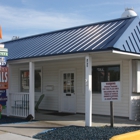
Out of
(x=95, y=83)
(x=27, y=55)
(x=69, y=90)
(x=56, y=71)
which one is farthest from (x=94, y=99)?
(x=27, y=55)

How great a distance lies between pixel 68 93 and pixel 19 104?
2837mm

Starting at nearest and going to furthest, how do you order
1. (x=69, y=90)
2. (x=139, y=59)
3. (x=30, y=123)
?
(x=30, y=123), (x=139, y=59), (x=69, y=90)

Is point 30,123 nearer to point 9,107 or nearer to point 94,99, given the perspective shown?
point 9,107

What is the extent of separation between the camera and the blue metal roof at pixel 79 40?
31.2 feet

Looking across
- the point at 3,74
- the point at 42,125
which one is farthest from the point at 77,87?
the point at 3,74

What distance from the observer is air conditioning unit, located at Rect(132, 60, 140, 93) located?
36.9ft

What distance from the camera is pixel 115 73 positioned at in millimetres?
12008

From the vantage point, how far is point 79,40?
10.7 metres

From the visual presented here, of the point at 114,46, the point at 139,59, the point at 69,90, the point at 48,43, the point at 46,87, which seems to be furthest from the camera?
the point at 46,87

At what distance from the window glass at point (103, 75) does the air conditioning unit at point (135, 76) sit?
0.78 m

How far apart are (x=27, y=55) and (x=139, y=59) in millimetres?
4847

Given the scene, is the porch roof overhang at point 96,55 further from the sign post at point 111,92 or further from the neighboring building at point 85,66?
the sign post at point 111,92

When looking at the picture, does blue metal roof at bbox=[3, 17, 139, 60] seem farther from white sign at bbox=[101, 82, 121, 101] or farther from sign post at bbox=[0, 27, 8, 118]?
sign post at bbox=[0, 27, 8, 118]

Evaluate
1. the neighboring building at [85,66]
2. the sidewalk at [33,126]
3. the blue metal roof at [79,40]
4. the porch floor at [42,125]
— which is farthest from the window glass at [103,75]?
the blue metal roof at [79,40]
